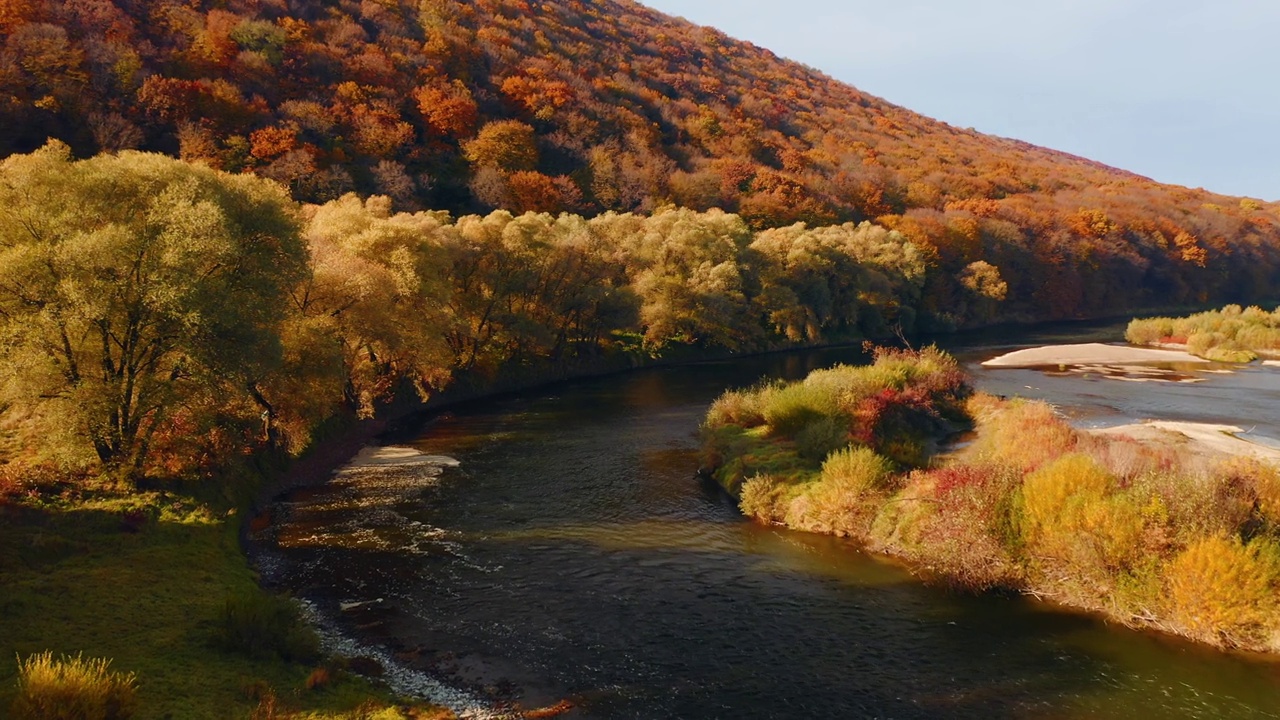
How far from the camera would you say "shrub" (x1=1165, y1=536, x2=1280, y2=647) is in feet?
63.9

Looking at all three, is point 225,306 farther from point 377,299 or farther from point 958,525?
point 958,525

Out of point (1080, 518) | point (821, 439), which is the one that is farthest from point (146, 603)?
point (1080, 518)

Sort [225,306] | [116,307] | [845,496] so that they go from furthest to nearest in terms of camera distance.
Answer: [845,496] → [225,306] → [116,307]

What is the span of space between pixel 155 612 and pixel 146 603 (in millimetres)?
670

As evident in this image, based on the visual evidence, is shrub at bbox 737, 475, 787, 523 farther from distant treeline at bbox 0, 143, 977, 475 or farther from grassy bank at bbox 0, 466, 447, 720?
distant treeline at bbox 0, 143, 977, 475

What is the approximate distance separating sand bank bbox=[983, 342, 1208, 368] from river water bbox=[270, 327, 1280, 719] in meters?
32.6

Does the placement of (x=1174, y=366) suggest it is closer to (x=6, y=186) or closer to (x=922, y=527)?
(x=922, y=527)

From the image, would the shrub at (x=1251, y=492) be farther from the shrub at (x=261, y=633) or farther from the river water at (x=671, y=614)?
the shrub at (x=261, y=633)

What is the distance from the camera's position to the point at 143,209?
28938mm

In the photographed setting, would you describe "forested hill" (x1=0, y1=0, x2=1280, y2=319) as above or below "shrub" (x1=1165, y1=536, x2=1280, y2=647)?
above

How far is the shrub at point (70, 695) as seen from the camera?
513 inches

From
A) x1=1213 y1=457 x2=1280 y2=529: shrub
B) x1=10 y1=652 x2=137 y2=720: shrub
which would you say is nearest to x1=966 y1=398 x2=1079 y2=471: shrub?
x1=1213 y1=457 x2=1280 y2=529: shrub

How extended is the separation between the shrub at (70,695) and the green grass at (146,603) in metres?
0.61

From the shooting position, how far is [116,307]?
83.8ft
